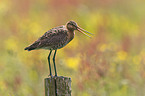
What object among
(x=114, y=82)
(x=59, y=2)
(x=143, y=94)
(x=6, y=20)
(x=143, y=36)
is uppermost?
(x=59, y=2)

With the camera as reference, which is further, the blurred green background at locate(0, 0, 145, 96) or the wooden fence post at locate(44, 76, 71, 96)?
the blurred green background at locate(0, 0, 145, 96)

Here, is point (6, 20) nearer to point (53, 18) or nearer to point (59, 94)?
point (53, 18)

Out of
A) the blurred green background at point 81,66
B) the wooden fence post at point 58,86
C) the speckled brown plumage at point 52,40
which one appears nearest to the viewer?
the wooden fence post at point 58,86

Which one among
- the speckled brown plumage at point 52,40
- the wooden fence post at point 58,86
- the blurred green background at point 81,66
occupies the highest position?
the blurred green background at point 81,66

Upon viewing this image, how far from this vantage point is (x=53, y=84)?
6121 mm

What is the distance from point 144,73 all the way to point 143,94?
677 millimetres

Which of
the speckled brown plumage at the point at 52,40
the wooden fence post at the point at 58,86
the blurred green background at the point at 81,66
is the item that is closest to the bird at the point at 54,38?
the speckled brown plumage at the point at 52,40

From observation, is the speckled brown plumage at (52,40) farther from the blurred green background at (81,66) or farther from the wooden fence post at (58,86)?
the blurred green background at (81,66)

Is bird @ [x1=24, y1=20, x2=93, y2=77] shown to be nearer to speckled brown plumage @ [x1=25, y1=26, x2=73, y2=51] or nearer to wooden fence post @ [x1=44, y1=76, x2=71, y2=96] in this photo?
speckled brown plumage @ [x1=25, y1=26, x2=73, y2=51]

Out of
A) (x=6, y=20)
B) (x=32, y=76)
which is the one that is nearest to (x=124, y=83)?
(x=32, y=76)

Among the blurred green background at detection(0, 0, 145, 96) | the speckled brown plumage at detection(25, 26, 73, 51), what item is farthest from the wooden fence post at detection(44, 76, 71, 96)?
the blurred green background at detection(0, 0, 145, 96)

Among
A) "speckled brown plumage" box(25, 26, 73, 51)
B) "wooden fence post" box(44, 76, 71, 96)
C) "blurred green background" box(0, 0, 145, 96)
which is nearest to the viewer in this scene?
"wooden fence post" box(44, 76, 71, 96)

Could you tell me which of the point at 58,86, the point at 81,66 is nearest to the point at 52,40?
the point at 58,86

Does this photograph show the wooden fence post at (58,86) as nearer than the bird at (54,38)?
Yes
